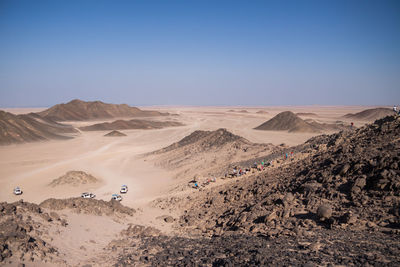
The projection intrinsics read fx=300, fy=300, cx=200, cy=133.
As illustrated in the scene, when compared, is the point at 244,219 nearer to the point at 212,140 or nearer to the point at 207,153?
the point at 207,153

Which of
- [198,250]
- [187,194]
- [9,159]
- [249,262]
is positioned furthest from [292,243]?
[9,159]

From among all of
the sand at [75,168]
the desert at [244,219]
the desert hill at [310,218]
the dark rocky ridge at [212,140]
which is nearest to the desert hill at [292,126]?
the dark rocky ridge at [212,140]

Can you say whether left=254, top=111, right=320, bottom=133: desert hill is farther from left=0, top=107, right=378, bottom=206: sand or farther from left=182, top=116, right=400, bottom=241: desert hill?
left=182, top=116, right=400, bottom=241: desert hill

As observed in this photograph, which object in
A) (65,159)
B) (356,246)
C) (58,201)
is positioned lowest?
(65,159)

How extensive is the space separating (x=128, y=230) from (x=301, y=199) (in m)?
7.73

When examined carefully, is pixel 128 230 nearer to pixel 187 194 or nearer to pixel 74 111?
pixel 187 194

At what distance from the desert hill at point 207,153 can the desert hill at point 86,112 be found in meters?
91.4

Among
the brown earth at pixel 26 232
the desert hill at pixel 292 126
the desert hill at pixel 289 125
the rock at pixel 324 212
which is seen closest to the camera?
the brown earth at pixel 26 232

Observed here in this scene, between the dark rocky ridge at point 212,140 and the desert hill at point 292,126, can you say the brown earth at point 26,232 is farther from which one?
the desert hill at point 292,126

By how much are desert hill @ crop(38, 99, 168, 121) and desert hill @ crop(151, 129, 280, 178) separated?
91.4 metres

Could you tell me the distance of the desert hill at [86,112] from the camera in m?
118

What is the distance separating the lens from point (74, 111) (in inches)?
4889

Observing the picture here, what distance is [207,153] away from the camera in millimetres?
32094

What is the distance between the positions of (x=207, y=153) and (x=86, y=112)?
107 metres
